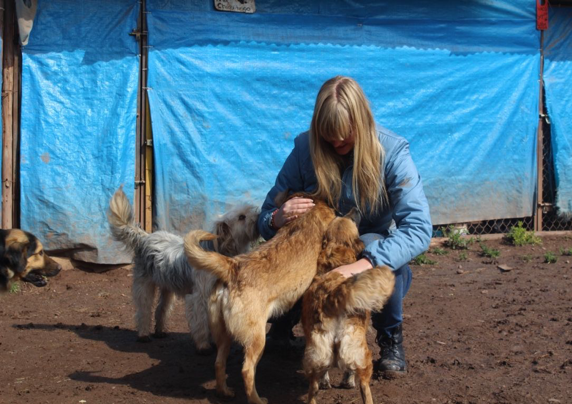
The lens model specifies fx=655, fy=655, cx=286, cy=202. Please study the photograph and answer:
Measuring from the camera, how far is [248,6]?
26.2ft

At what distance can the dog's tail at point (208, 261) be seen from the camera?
3705 mm

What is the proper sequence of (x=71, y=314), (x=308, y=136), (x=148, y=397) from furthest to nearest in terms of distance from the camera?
(x=71, y=314)
(x=308, y=136)
(x=148, y=397)

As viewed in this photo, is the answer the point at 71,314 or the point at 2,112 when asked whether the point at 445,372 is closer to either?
the point at 71,314

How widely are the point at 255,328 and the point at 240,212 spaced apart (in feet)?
5.42

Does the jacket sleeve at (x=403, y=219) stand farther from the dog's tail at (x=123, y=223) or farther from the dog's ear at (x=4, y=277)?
the dog's ear at (x=4, y=277)

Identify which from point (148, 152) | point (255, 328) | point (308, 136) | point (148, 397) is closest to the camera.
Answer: point (255, 328)

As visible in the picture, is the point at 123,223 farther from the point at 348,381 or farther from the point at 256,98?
the point at 256,98

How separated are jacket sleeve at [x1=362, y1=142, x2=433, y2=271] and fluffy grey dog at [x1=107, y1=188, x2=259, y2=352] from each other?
4.51 ft

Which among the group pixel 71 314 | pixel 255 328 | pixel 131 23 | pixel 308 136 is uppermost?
pixel 131 23

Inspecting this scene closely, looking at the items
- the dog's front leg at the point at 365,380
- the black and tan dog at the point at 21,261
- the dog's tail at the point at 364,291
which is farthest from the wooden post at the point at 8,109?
the dog's front leg at the point at 365,380

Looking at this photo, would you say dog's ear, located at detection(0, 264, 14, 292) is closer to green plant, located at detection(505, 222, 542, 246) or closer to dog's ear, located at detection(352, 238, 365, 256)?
dog's ear, located at detection(352, 238, 365, 256)

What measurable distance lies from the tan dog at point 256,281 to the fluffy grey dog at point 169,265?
2.69ft

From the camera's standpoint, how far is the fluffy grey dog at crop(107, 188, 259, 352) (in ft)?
16.6

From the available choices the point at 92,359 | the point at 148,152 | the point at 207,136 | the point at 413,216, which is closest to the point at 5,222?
the point at 148,152
